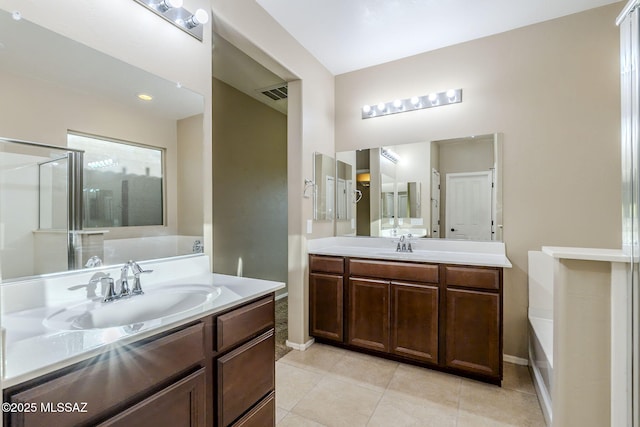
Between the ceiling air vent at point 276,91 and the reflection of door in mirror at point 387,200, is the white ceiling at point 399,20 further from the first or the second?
the reflection of door in mirror at point 387,200

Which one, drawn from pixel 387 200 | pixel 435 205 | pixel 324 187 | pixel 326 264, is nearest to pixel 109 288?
pixel 326 264

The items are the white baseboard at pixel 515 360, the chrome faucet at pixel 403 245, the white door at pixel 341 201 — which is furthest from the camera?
the white door at pixel 341 201

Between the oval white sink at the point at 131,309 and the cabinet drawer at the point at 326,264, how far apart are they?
1407 mm

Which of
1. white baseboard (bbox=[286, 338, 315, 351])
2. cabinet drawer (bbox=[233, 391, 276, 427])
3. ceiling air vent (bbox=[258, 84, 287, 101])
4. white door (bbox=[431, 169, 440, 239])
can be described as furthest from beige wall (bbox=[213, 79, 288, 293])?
white door (bbox=[431, 169, 440, 239])

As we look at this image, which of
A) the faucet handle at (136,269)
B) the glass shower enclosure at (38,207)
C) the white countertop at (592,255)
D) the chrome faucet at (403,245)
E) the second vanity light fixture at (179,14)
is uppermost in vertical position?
the second vanity light fixture at (179,14)

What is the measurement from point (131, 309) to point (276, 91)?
2.95m

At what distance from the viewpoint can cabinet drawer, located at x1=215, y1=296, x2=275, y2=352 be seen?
115 cm

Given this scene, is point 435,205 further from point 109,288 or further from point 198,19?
point 109,288

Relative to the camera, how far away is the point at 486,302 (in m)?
2.04

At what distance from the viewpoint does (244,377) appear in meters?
1.25

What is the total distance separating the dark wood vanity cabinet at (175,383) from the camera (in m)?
0.70

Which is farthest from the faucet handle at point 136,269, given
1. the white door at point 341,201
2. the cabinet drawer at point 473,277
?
the white door at point 341,201

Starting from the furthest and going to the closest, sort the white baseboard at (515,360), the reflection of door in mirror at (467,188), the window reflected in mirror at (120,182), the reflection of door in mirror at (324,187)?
the reflection of door in mirror at (324,187), the reflection of door in mirror at (467,188), the white baseboard at (515,360), the window reflected in mirror at (120,182)

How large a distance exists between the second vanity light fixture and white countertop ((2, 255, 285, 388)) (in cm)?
127
